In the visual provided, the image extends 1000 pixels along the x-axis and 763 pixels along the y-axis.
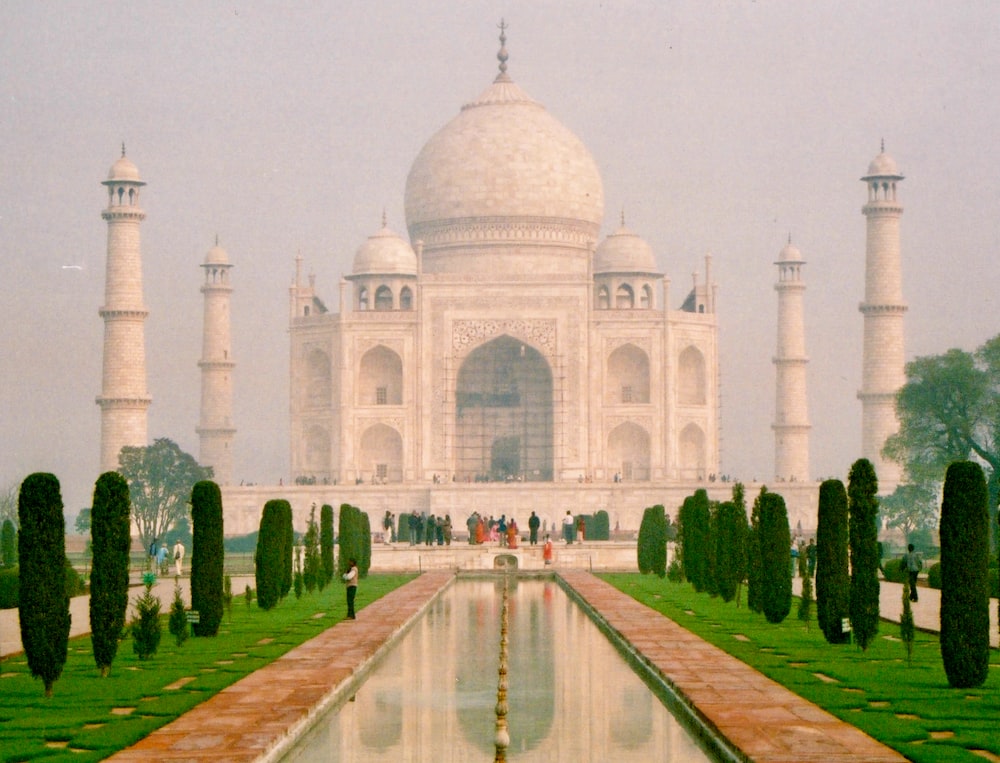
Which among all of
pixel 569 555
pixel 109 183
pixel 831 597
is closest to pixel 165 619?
pixel 831 597

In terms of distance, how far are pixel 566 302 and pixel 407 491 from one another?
22.1ft

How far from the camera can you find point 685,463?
150ft

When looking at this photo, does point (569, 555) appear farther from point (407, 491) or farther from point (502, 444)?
point (502, 444)

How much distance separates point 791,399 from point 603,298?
5677 millimetres

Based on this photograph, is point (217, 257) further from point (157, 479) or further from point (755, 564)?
point (755, 564)

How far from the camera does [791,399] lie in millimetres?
47125

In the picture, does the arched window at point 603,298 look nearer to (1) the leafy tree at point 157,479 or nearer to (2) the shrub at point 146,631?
(1) the leafy tree at point 157,479

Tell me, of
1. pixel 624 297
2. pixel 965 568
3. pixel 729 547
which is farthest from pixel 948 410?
pixel 965 568

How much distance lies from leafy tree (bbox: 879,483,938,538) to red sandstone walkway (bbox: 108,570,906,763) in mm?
22631

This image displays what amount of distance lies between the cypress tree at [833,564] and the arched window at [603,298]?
32.9 m

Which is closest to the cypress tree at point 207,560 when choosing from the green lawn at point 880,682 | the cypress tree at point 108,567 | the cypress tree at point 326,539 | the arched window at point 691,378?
the cypress tree at point 108,567

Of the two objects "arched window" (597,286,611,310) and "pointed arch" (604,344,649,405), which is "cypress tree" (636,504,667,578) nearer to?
"pointed arch" (604,344,649,405)

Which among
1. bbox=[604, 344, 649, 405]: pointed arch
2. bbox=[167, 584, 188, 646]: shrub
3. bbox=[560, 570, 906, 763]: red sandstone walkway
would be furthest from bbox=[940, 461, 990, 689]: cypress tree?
bbox=[604, 344, 649, 405]: pointed arch

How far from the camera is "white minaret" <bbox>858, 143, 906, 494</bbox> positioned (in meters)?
44.2
